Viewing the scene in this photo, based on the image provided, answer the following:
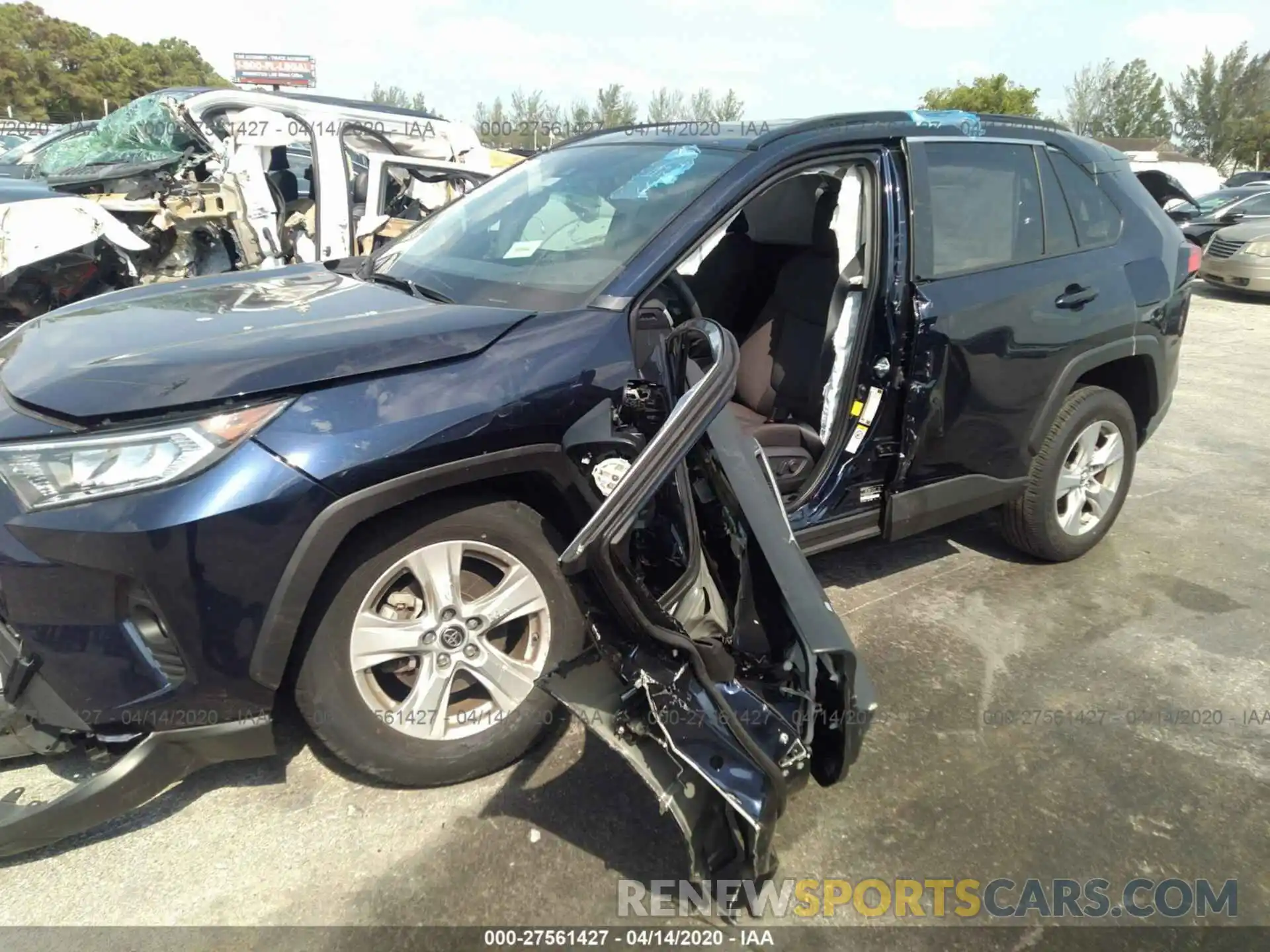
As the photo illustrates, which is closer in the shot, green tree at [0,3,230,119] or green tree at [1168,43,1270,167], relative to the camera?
green tree at [0,3,230,119]

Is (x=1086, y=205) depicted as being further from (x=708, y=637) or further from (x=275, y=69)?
(x=275, y=69)

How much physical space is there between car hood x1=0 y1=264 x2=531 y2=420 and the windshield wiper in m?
0.05

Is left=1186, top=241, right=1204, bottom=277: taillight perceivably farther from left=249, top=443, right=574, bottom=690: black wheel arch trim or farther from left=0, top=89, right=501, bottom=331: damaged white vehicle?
left=0, top=89, right=501, bottom=331: damaged white vehicle

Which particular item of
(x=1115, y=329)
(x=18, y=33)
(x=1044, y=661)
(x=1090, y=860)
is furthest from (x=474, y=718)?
(x=18, y=33)

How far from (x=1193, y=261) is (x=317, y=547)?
13.7 feet

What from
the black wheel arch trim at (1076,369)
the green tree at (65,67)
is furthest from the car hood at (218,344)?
the green tree at (65,67)

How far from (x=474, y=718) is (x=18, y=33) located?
59.1 metres

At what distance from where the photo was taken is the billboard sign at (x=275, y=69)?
44375mm

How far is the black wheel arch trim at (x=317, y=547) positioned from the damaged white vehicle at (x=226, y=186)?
528 centimetres

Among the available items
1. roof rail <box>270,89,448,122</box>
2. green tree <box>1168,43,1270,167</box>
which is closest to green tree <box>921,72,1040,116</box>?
green tree <box>1168,43,1270,167</box>

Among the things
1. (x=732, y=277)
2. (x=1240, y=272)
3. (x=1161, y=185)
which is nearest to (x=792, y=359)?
(x=732, y=277)

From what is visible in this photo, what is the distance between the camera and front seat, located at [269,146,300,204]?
8.02 meters

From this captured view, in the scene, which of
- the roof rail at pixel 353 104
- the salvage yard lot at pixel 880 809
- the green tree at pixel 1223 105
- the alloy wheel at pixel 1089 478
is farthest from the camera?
the green tree at pixel 1223 105

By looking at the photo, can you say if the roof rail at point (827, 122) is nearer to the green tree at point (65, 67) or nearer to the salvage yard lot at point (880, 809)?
the salvage yard lot at point (880, 809)
